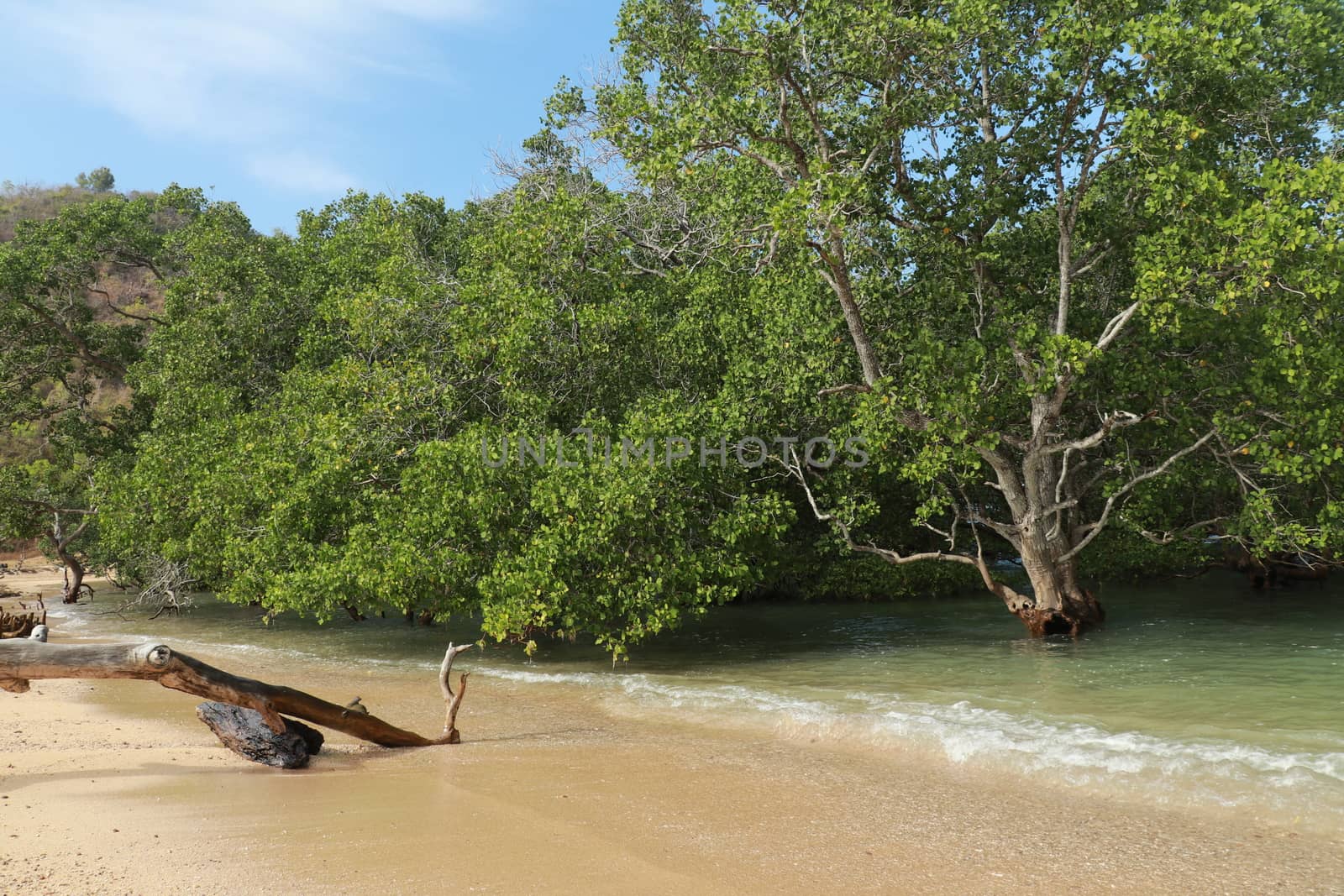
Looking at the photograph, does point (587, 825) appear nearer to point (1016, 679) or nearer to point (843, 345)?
point (1016, 679)

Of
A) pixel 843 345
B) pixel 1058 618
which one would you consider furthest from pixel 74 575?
pixel 1058 618

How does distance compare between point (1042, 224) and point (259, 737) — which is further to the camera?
point (1042, 224)

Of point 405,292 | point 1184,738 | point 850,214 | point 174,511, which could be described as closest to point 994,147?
point 850,214

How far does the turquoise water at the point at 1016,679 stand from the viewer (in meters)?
8.01

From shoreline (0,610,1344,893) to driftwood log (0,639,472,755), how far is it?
1.57ft

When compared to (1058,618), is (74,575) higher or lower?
lower

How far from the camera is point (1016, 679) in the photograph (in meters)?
11.8

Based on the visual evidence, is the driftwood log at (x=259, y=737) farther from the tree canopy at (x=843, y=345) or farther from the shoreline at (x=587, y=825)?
the tree canopy at (x=843, y=345)

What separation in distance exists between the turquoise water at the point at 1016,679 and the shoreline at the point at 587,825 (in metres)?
0.65

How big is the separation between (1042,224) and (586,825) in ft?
44.8

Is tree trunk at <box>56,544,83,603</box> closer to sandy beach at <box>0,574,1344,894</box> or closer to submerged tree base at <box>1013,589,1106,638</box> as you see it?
sandy beach at <box>0,574,1344,894</box>

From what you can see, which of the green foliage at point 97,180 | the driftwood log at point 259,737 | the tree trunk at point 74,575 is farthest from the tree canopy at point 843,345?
the green foliage at point 97,180

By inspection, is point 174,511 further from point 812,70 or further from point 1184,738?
point 1184,738

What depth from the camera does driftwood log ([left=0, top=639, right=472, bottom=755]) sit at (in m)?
7.11
